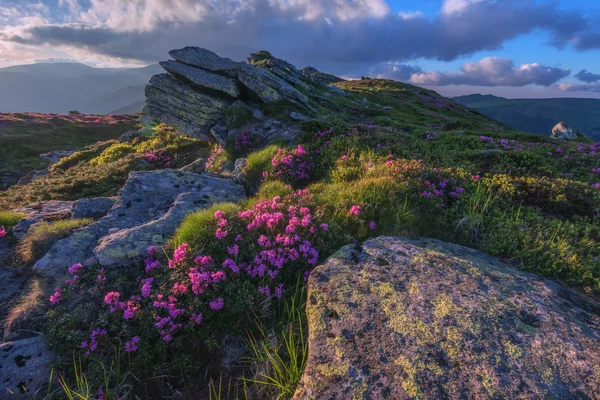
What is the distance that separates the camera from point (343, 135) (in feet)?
39.6

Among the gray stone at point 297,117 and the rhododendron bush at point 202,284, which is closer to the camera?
the rhododendron bush at point 202,284

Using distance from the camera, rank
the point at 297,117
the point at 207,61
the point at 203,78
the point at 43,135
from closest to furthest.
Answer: the point at 297,117, the point at 203,78, the point at 207,61, the point at 43,135

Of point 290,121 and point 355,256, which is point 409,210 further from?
point 290,121

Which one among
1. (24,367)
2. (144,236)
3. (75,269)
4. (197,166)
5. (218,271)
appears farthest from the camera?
(197,166)

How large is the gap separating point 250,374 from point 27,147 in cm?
4982

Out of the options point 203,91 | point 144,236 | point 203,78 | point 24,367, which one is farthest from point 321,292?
point 203,78

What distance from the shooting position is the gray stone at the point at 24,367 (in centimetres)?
402

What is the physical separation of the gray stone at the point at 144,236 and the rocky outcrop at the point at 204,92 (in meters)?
10.2

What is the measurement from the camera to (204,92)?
19.8 metres

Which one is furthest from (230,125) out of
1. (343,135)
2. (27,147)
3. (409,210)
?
(27,147)

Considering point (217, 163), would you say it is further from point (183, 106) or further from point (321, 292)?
point (321, 292)

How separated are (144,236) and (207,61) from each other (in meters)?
18.5

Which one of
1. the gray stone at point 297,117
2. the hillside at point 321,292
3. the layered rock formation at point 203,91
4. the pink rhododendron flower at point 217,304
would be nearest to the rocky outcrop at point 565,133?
the layered rock formation at point 203,91

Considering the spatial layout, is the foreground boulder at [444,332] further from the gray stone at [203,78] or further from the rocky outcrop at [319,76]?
the rocky outcrop at [319,76]
